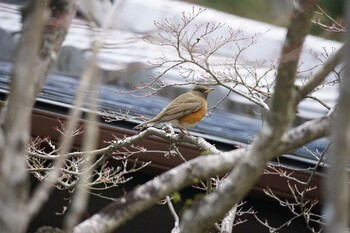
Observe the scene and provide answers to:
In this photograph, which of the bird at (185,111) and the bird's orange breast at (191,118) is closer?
the bird at (185,111)

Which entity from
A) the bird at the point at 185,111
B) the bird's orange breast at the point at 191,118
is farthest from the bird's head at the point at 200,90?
the bird's orange breast at the point at 191,118

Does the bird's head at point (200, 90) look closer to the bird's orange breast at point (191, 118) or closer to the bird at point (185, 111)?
the bird at point (185, 111)

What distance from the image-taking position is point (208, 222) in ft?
9.48

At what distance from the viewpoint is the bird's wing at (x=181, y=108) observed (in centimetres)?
702

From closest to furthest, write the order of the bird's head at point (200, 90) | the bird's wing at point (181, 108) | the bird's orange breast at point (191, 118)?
the bird's wing at point (181, 108)
the bird's orange breast at point (191, 118)
the bird's head at point (200, 90)

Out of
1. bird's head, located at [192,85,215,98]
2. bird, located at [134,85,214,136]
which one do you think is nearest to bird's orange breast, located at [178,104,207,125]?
bird, located at [134,85,214,136]

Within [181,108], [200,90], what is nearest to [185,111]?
[181,108]

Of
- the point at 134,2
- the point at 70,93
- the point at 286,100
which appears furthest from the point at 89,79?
the point at 134,2

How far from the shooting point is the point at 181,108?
24.1ft

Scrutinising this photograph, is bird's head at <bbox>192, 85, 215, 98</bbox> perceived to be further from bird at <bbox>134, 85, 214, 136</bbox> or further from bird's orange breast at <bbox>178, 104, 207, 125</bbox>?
bird's orange breast at <bbox>178, 104, 207, 125</bbox>

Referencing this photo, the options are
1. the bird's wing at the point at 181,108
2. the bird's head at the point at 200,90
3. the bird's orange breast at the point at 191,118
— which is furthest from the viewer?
the bird's head at the point at 200,90

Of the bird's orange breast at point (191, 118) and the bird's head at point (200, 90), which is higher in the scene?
the bird's head at point (200, 90)

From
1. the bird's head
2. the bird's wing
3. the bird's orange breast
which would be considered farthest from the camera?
the bird's head

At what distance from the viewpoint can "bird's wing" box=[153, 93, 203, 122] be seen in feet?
23.0
